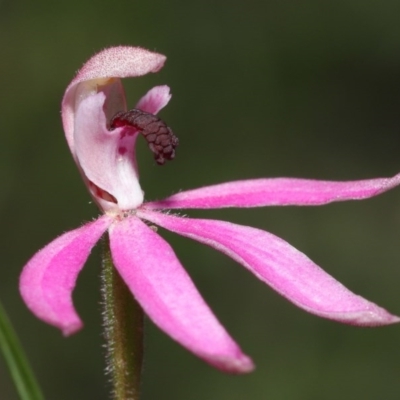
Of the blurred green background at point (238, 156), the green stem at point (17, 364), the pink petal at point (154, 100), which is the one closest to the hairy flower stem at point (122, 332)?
the green stem at point (17, 364)

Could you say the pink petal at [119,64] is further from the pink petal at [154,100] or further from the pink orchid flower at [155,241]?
the pink petal at [154,100]

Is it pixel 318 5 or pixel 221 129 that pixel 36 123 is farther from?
pixel 318 5

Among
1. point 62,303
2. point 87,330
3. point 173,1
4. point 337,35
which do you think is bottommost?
point 87,330

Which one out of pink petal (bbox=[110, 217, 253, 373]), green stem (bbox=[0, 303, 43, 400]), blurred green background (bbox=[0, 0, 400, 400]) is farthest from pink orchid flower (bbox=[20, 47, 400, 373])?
blurred green background (bbox=[0, 0, 400, 400])

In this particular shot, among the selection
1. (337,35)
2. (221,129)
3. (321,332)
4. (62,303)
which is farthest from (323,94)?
(62,303)

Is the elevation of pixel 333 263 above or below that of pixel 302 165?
below

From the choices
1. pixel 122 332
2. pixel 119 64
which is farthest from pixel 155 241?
pixel 119 64
